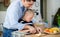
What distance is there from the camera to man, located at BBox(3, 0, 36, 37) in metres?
1.03

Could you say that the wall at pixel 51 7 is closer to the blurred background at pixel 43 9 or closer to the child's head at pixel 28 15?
the blurred background at pixel 43 9

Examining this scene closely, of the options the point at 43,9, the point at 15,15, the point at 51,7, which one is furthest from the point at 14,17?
the point at 51,7

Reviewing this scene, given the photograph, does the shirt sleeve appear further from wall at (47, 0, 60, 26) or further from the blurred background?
wall at (47, 0, 60, 26)

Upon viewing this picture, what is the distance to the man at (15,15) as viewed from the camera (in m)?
1.03

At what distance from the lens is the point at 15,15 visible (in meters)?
1.03

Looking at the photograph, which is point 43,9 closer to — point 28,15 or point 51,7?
point 51,7

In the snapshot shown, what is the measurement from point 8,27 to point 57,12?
2.09ft

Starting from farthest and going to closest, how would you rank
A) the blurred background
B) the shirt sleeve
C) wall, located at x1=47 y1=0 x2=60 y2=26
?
wall, located at x1=47 y1=0 x2=60 y2=26 < the blurred background < the shirt sleeve

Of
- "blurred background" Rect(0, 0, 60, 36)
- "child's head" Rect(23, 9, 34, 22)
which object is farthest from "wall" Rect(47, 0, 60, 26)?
"child's head" Rect(23, 9, 34, 22)

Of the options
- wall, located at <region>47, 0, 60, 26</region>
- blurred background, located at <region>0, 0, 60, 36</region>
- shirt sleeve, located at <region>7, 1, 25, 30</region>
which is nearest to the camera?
shirt sleeve, located at <region>7, 1, 25, 30</region>

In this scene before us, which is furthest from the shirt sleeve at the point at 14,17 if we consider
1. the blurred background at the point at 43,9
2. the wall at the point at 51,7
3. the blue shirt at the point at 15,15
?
the wall at the point at 51,7

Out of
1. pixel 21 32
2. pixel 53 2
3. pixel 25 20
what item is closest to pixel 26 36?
pixel 21 32

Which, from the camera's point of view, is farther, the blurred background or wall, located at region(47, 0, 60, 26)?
wall, located at region(47, 0, 60, 26)

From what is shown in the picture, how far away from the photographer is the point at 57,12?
59.0 inches
